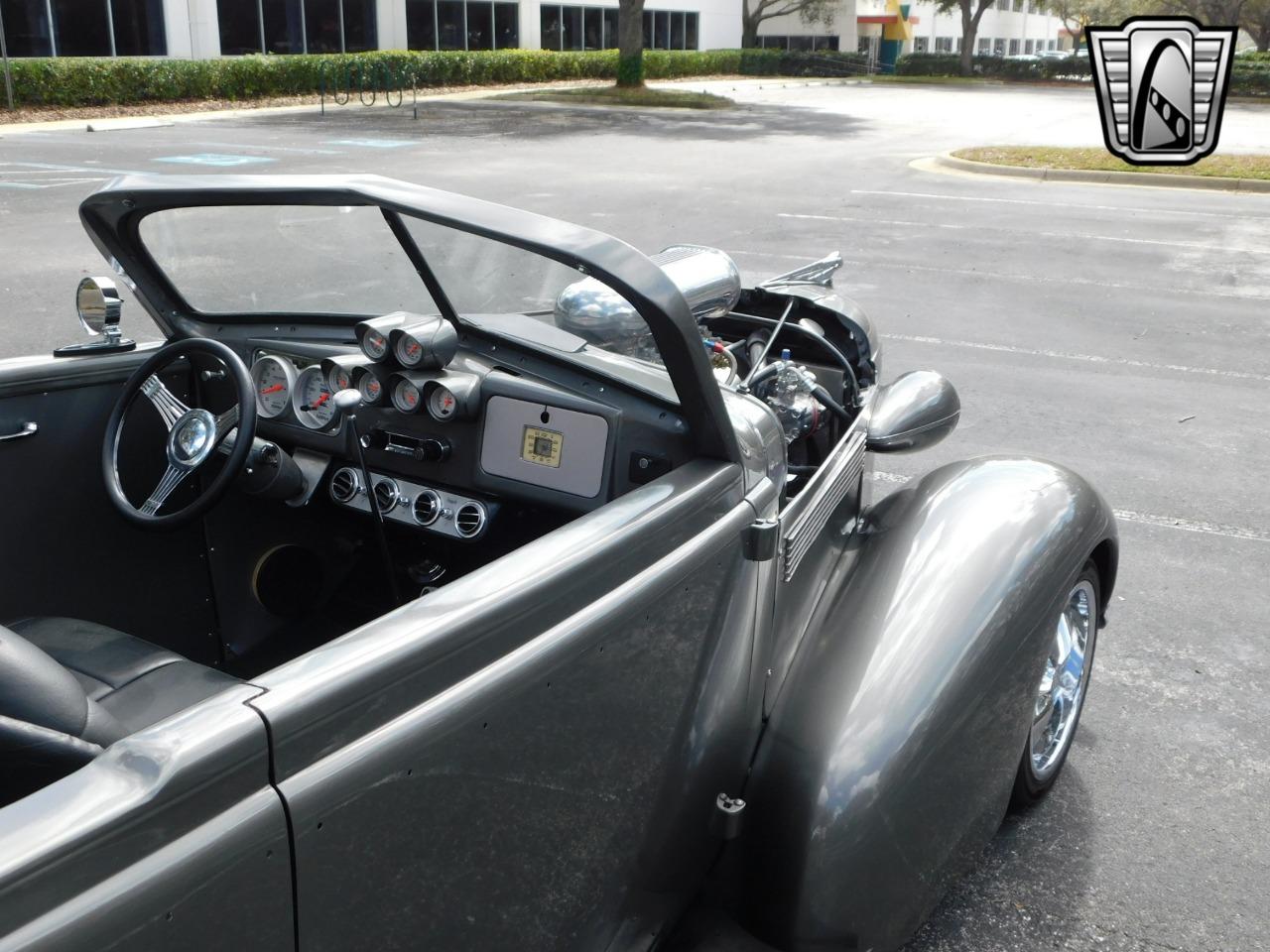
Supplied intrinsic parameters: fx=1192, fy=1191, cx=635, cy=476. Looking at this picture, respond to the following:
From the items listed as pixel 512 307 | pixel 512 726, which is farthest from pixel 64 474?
pixel 512 726

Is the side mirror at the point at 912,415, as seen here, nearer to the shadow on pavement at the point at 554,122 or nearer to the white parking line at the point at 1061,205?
the white parking line at the point at 1061,205

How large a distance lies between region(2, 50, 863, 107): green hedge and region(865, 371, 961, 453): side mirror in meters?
24.1

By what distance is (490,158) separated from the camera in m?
17.2

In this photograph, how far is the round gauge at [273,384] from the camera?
3039 millimetres

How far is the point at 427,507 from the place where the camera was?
2852mm

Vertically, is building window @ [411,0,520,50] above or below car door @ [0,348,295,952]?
above

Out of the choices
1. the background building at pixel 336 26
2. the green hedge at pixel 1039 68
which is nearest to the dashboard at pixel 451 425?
the background building at pixel 336 26

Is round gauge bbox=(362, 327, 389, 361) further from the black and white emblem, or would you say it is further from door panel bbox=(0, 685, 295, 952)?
the black and white emblem

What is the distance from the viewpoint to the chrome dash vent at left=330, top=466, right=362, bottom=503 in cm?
299

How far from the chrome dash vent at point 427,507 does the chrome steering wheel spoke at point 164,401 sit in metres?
0.58

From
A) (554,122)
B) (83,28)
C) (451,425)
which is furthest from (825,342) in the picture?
(83,28)

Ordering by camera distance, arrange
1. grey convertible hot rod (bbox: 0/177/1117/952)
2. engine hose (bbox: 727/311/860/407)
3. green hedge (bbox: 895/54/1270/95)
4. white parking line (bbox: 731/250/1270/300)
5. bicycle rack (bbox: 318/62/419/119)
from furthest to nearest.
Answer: green hedge (bbox: 895/54/1270/95)
bicycle rack (bbox: 318/62/419/119)
white parking line (bbox: 731/250/1270/300)
engine hose (bbox: 727/311/860/407)
grey convertible hot rod (bbox: 0/177/1117/952)

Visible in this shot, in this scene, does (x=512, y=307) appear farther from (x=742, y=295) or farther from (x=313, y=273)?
(x=742, y=295)

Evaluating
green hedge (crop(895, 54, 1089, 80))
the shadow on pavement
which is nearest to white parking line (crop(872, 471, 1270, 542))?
the shadow on pavement
